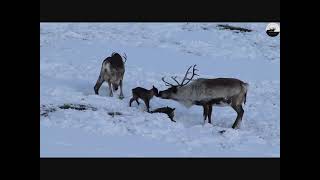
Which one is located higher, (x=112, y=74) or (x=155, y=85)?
(x=112, y=74)

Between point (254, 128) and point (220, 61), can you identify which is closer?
point (254, 128)

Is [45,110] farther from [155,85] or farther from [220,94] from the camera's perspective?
[155,85]

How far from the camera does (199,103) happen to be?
1209 cm

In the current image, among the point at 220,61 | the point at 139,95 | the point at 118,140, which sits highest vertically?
the point at 220,61

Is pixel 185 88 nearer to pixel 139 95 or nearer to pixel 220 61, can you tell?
pixel 139 95

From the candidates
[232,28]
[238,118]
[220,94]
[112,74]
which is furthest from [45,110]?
[232,28]

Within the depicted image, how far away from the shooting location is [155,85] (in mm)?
14477

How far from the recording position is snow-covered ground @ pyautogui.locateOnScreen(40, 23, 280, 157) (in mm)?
10062

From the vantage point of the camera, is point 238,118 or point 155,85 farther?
point 155,85

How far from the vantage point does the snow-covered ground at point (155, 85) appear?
396 inches

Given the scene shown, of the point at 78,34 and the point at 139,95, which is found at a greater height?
the point at 78,34
